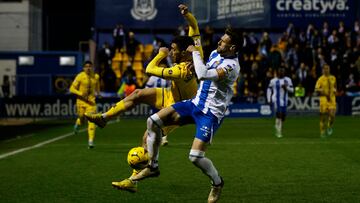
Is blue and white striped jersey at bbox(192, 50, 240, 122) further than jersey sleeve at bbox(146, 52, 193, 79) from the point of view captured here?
No

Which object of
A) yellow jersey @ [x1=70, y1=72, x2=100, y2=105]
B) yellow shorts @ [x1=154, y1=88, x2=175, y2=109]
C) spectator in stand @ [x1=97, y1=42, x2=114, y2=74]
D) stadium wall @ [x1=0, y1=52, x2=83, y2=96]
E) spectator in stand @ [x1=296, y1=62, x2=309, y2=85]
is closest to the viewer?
yellow shorts @ [x1=154, y1=88, x2=175, y2=109]

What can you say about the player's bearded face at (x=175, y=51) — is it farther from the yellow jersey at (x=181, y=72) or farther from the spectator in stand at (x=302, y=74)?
the spectator in stand at (x=302, y=74)

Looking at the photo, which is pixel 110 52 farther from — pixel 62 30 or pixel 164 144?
pixel 164 144

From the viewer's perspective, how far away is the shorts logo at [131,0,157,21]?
142 ft

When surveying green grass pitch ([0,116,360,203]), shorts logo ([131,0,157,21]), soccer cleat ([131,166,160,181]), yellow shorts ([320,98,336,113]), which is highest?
shorts logo ([131,0,157,21])

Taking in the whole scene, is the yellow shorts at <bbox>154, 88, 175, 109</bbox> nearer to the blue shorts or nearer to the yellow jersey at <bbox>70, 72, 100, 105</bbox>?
the blue shorts

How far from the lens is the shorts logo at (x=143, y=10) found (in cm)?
4328

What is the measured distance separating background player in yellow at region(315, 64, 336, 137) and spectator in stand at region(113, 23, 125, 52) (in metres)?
17.5

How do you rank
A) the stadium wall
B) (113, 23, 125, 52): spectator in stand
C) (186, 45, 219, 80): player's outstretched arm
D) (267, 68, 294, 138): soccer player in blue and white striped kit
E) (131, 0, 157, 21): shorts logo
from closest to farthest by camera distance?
(186, 45, 219, 80): player's outstretched arm, (267, 68, 294, 138): soccer player in blue and white striped kit, (113, 23, 125, 52): spectator in stand, the stadium wall, (131, 0, 157, 21): shorts logo

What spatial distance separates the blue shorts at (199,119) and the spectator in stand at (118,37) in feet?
97.8

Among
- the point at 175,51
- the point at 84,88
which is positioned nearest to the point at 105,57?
the point at 84,88

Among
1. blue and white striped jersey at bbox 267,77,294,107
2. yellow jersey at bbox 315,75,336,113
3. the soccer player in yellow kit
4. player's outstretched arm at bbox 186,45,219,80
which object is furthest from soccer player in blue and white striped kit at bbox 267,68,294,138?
Result: player's outstretched arm at bbox 186,45,219,80

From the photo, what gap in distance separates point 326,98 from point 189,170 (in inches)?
465

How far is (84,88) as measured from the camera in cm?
2070
